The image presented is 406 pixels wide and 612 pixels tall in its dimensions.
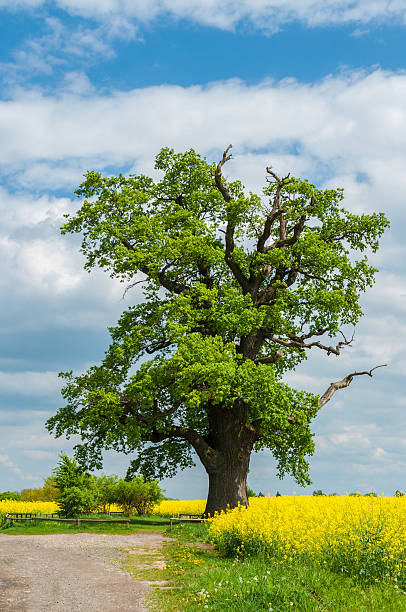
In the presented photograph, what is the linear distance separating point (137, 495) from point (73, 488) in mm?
8531

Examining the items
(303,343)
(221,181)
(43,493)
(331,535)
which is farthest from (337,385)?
(43,493)

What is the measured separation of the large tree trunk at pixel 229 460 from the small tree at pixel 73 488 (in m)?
5.67

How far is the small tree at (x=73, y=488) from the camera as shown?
2616 centimetres

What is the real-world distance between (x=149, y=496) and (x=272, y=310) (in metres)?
15.2

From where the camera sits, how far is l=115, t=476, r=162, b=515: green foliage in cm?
3334

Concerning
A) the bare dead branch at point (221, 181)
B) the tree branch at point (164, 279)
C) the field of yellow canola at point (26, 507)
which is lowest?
the field of yellow canola at point (26, 507)

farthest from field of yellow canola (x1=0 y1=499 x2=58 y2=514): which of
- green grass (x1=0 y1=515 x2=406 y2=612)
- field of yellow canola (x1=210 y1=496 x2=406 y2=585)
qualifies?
field of yellow canola (x1=210 y1=496 x2=406 y2=585)

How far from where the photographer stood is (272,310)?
26391 millimetres

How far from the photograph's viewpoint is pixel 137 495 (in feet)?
111

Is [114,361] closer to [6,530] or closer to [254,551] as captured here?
[6,530]

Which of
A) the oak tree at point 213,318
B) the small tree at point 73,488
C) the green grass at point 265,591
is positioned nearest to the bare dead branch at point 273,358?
the oak tree at point 213,318

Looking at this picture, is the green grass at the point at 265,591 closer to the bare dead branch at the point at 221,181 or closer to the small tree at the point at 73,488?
the small tree at the point at 73,488

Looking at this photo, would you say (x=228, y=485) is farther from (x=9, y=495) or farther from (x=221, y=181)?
(x=9, y=495)

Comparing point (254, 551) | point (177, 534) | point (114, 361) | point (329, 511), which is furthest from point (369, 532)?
point (114, 361)
